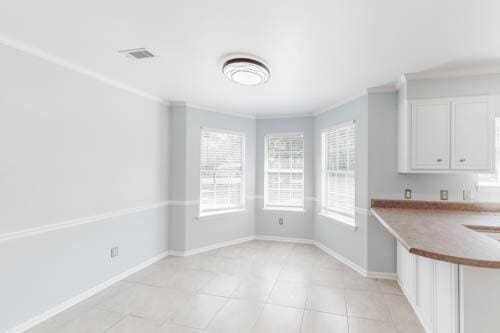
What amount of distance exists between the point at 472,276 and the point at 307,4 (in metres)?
2.02

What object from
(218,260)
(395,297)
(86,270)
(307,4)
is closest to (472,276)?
(395,297)

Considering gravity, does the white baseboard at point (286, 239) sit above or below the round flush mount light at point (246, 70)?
below

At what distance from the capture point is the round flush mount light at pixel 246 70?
7.78 ft

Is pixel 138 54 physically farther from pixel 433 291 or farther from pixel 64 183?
pixel 433 291

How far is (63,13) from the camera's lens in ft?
5.66

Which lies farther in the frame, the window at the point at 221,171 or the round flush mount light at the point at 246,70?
the window at the point at 221,171

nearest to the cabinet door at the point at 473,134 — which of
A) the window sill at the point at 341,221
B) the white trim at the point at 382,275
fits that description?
the window sill at the point at 341,221

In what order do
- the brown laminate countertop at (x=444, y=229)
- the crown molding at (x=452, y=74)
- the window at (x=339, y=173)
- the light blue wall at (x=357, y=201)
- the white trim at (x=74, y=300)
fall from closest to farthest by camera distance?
the brown laminate countertop at (x=444, y=229) < the white trim at (x=74, y=300) < the crown molding at (x=452, y=74) < the light blue wall at (x=357, y=201) < the window at (x=339, y=173)

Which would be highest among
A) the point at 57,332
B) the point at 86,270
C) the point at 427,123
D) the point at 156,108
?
the point at 156,108

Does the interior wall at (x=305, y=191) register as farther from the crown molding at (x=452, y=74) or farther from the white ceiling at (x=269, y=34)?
the crown molding at (x=452, y=74)

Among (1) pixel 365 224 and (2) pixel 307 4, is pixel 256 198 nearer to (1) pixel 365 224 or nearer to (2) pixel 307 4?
(1) pixel 365 224

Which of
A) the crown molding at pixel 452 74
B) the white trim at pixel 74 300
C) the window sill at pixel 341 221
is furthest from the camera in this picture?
the window sill at pixel 341 221

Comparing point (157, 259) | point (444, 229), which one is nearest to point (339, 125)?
point (444, 229)

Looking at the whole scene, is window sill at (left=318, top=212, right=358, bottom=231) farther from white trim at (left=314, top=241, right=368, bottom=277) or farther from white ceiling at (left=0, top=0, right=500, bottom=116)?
white ceiling at (left=0, top=0, right=500, bottom=116)
